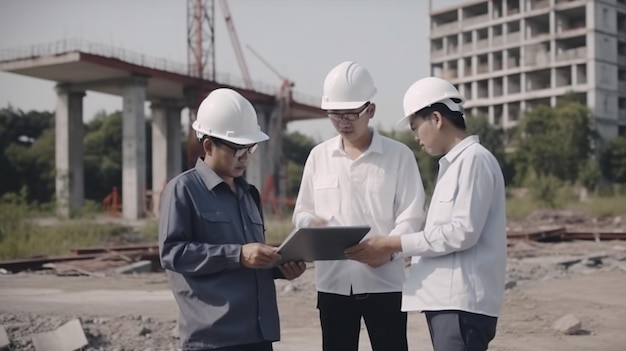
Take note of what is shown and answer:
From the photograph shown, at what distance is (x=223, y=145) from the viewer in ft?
9.91

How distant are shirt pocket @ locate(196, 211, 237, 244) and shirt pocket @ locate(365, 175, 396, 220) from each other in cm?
94

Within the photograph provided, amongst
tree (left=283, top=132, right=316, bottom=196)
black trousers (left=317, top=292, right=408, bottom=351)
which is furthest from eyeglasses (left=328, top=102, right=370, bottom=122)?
tree (left=283, top=132, right=316, bottom=196)

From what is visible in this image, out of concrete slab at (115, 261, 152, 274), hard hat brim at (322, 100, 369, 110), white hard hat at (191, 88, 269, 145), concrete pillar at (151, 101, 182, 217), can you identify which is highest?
concrete pillar at (151, 101, 182, 217)

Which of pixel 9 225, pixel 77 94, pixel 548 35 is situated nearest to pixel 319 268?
pixel 9 225

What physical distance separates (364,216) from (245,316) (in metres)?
0.98

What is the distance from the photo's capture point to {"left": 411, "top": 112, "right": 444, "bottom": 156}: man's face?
3.09m

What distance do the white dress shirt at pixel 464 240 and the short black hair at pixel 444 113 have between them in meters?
0.10

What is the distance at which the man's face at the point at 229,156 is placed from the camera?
9.89 feet

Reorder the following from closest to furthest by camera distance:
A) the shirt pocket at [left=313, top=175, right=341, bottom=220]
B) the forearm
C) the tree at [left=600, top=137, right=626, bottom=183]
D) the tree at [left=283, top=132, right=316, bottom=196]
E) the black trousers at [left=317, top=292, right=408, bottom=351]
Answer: the forearm, the black trousers at [left=317, top=292, right=408, bottom=351], the shirt pocket at [left=313, top=175, right=341, bottom=220], the tree at [left=600, top=137, right=626, bottom=183], the tree at [left=283, top=132, right=316, bottom=196]

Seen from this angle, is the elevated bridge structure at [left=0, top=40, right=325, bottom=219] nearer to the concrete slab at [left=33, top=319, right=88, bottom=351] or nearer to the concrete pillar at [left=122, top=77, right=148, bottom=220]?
the concrete pillar at [left=122, top=77, right=148, bottom=220]

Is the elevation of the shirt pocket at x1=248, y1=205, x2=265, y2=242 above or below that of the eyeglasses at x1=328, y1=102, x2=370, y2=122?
below

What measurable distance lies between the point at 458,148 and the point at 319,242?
68 cm

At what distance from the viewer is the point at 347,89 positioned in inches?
142

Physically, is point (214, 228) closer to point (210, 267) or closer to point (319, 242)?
point (210, 267)
